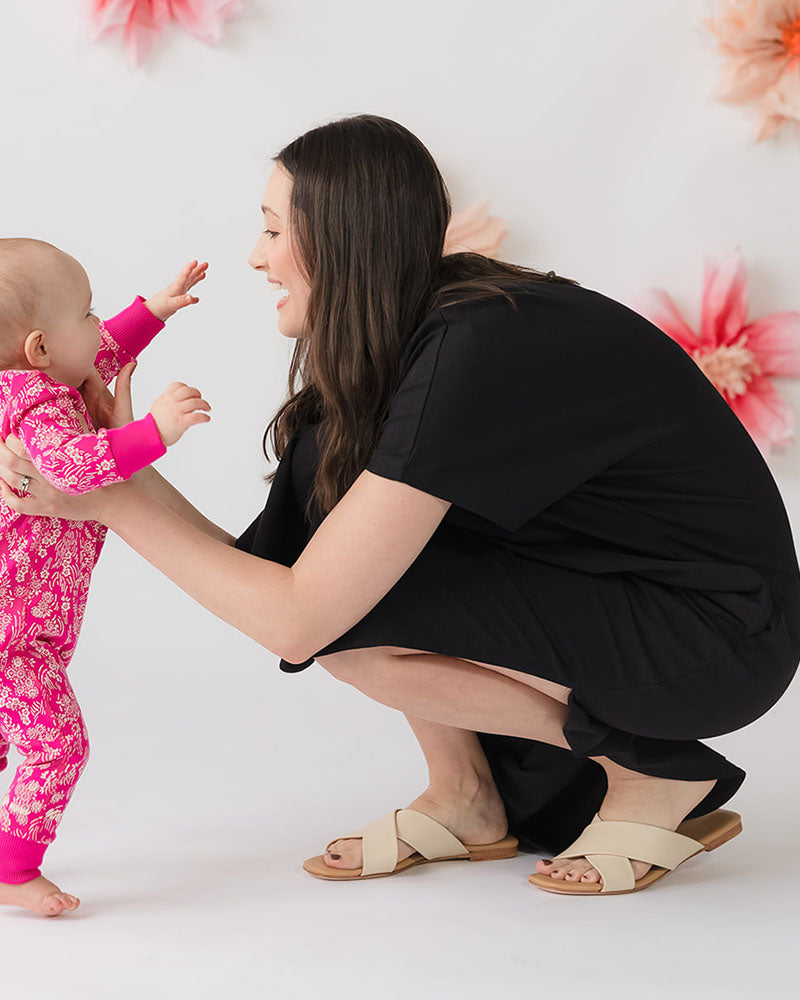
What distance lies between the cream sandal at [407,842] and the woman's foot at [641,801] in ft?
0.32

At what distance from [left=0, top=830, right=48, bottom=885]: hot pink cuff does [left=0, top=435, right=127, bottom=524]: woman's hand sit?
37 centimetres

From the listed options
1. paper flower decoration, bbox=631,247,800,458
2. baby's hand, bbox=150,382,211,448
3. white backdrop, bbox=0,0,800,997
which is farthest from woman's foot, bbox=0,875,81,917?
paper flower decoration, bbox=631,247,800,458

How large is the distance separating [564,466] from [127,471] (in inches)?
18.4

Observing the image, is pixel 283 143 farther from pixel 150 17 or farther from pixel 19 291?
pixel 19 291

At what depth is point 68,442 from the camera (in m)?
1.45

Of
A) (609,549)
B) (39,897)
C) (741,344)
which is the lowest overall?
(39,897)

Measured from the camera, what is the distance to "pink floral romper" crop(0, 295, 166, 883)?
1.47m

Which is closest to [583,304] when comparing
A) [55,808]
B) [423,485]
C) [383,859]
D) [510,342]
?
[510,342]

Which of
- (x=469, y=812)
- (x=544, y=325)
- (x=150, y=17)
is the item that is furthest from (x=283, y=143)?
(x=469, y=812)

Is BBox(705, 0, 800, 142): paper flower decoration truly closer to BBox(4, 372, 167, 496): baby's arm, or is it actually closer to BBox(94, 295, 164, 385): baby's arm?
BBox(94, 295, 164, 385): baby's arm

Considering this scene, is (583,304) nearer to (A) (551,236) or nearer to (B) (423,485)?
(B) (423,485)

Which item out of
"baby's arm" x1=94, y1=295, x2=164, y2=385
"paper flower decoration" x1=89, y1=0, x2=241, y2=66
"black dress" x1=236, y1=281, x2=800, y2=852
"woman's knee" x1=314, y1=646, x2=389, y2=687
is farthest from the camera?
"paper flower decoration" x1=89, y1=0, x2=241, y2=66

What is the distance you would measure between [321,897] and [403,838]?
147 mm

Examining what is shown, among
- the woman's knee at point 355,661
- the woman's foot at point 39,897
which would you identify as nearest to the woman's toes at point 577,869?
the woman's knee at point 355,661
